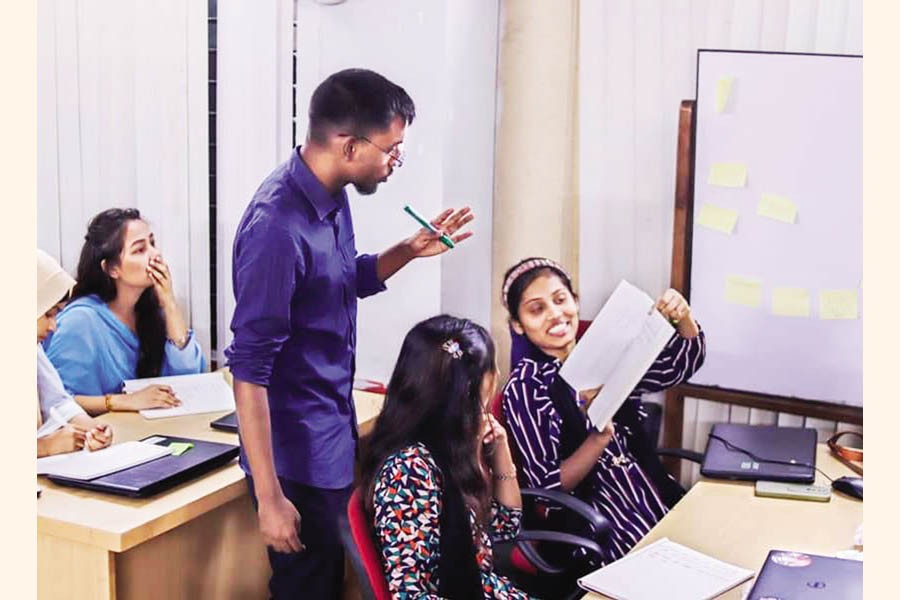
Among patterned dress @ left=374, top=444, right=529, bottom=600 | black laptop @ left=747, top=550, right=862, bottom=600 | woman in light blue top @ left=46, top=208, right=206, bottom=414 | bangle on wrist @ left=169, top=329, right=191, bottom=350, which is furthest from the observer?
bangle on wrist @ left=169, top=329, right=191, bottom=350

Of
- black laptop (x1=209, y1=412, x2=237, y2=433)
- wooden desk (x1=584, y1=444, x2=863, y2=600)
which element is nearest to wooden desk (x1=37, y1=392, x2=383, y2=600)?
black laptop (x1=209, y1=412, x2=237, y2=433)

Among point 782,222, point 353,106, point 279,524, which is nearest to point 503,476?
point 279,524

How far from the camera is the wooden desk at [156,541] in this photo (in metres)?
1.60

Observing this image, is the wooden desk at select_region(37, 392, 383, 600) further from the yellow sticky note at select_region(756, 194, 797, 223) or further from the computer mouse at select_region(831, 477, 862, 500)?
the yellow sticky note at select_region(756, 194, 797, 223)

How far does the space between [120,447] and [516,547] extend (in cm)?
88

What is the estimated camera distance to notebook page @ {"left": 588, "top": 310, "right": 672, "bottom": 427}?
6.57 feet

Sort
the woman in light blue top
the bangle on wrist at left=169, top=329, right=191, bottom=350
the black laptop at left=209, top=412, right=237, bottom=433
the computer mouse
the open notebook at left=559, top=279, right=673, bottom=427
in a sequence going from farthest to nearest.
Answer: the bangle on wrist at left=169, top=329, right=191, bottom=350, the woman in light blue top, the black laptop at left=209, top=412, right=237, bottom=433, the open notebook at left=559, top=279, right=673, bottom=427, the computer mouse

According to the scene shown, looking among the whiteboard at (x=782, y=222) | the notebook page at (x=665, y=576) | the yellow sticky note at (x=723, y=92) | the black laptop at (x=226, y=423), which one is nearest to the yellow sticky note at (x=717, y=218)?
the whiteboard at (x=782, y=222)

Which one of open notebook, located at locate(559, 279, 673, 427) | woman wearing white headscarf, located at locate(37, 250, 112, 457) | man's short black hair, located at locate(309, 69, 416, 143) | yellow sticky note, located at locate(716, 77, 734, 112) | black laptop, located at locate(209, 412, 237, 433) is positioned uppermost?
yellow sticky note, located at locate(716, 77, 734, 112)

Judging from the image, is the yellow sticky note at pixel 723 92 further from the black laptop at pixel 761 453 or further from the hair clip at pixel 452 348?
the hair clip at pixel 452 348

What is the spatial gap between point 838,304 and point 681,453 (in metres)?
0.53

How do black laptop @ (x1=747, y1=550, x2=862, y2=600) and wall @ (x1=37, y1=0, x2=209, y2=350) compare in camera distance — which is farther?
wall @ (x1=37, y1=0, x2=209, y2=350)

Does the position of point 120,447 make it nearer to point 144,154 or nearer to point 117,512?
point 117,512

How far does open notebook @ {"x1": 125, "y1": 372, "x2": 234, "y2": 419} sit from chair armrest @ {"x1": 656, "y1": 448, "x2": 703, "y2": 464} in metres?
1.11
